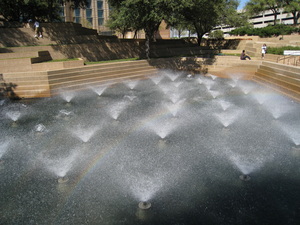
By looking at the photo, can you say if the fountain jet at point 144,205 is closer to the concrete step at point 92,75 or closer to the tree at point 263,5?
the concrete step at point 92,75

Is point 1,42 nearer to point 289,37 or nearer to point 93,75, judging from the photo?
point 93,75

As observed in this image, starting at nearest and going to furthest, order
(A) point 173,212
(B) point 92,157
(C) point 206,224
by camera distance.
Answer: (C) point 206,224 → (A) point 173,212 → (B) point 92,157

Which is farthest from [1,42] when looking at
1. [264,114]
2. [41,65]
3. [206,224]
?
[206,224]

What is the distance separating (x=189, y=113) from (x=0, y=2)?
2012cm

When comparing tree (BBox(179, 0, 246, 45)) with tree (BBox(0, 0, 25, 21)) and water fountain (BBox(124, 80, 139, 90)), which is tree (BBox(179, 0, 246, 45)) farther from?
tree (BBox(0, 0, 25, 21))

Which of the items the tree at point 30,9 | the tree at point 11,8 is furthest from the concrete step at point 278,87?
the tree at point 11,8

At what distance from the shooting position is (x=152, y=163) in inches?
312

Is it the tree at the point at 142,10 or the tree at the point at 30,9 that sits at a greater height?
the tree at the point at 30,9

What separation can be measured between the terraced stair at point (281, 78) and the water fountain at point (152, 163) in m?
1.59

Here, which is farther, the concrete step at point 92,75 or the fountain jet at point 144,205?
the concrete step at point 92,75

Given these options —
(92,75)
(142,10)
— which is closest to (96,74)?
(92,75)

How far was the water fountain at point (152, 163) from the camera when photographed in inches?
233

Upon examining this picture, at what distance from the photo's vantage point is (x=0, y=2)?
2145 cm

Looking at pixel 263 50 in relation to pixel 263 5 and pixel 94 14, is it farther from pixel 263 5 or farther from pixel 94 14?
pixel 94 14
